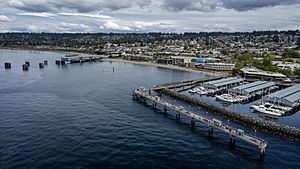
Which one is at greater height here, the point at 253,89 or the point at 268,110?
the point at 253,89

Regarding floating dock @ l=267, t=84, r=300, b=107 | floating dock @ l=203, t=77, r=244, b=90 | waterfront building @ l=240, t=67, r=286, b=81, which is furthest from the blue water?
waterfront building @ l=240, t=67, r=286, b=81

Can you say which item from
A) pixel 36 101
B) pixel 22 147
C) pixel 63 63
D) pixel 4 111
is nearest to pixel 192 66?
pixel 63 63

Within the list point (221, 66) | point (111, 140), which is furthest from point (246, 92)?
point (221, 66)

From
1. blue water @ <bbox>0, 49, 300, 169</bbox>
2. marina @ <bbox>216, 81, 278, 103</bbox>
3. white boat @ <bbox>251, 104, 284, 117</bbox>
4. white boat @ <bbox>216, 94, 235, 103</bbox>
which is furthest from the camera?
marina @ <bbox>216, 81, 278, 103</bbox>

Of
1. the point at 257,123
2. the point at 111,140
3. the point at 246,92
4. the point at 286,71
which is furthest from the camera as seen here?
the point at 286,71

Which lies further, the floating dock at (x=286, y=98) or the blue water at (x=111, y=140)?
the floating dock at (x=286, y=98)

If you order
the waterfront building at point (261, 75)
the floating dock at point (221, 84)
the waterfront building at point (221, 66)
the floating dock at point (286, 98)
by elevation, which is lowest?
the floating dock at point (286, 98)

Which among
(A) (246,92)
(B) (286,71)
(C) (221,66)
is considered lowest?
(A) (246,92)

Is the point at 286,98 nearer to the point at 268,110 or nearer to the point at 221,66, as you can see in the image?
the point at 268,110

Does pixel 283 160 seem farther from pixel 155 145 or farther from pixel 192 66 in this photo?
pixel 192 66

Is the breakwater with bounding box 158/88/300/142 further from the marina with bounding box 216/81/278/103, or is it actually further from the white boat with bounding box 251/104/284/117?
the marina with bounding box 216/81/278/103

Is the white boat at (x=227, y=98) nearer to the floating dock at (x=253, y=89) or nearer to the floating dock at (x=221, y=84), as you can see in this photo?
the floating dock at (x=253, y=89)

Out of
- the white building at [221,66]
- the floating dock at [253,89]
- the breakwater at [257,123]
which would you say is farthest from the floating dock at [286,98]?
the white building at [221,66]
